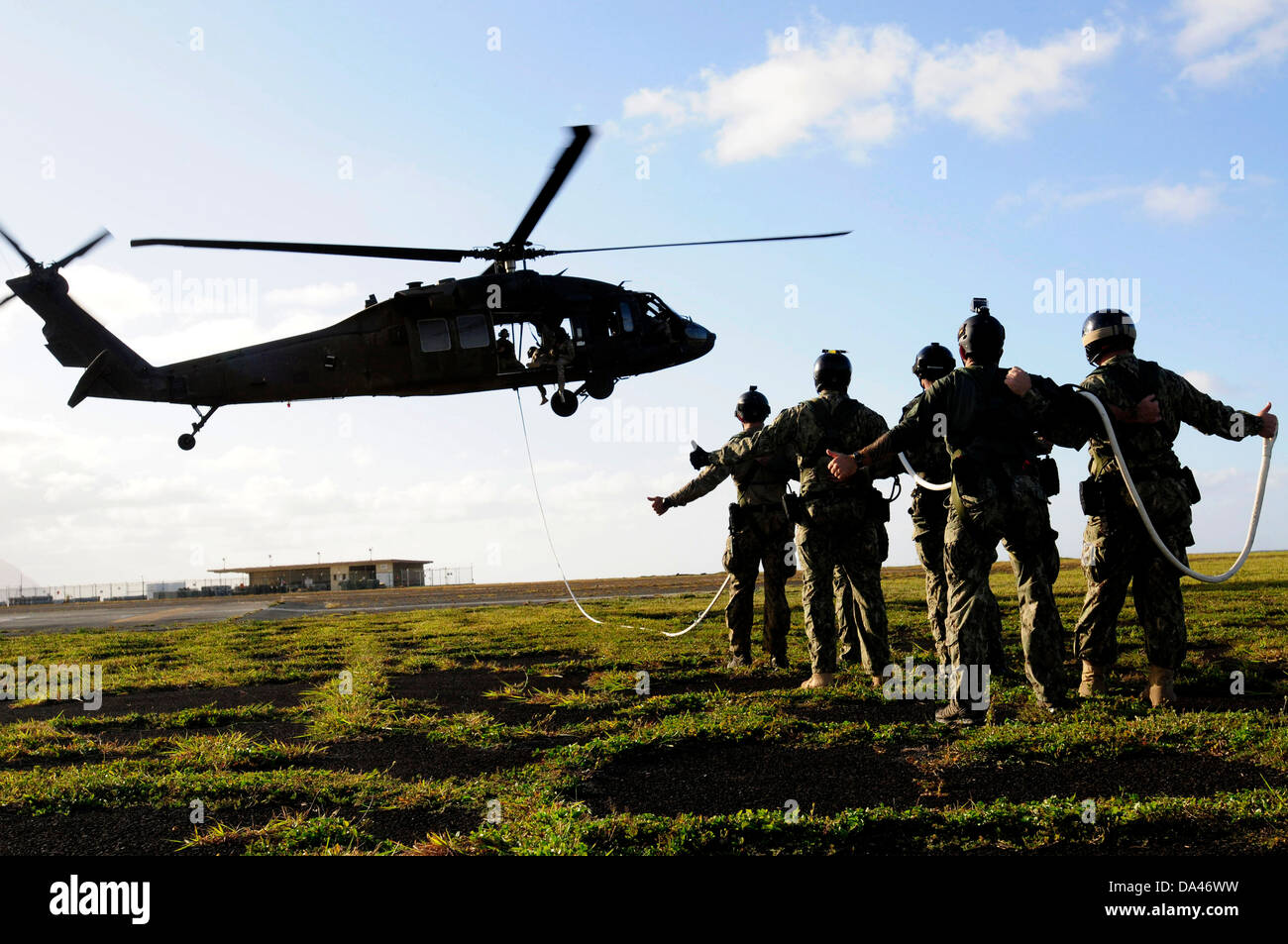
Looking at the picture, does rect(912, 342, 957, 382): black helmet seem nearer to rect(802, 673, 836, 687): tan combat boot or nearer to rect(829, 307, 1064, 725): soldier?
rect(829, 307, 1064, 725): soldier

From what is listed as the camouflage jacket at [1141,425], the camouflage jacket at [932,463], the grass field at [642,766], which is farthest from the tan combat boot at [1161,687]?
the camouflage jacket at [932,463]

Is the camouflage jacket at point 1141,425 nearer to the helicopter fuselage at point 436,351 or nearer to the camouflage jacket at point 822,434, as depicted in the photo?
the camouflage jacket at point 822,434

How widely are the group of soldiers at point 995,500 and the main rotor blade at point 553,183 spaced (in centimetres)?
563

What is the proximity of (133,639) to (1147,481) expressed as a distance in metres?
15.2

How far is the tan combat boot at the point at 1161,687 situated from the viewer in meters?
5.72

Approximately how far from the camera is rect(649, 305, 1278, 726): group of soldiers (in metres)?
5.57

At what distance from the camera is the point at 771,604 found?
325 inches

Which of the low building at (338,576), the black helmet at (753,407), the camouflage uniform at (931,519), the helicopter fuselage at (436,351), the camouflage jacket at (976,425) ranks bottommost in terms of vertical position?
the low building at (338,576)

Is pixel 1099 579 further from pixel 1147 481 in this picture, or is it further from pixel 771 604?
pixel 771 604

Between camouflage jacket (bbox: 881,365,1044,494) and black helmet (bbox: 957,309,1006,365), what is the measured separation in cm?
11

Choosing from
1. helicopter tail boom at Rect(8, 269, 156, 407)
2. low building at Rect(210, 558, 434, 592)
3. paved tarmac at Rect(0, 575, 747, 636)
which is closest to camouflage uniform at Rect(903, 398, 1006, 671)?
helicopter tail boom at Rect(8, 269, 156, 407)

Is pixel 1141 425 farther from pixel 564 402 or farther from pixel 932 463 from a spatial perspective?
pixel 564 402
